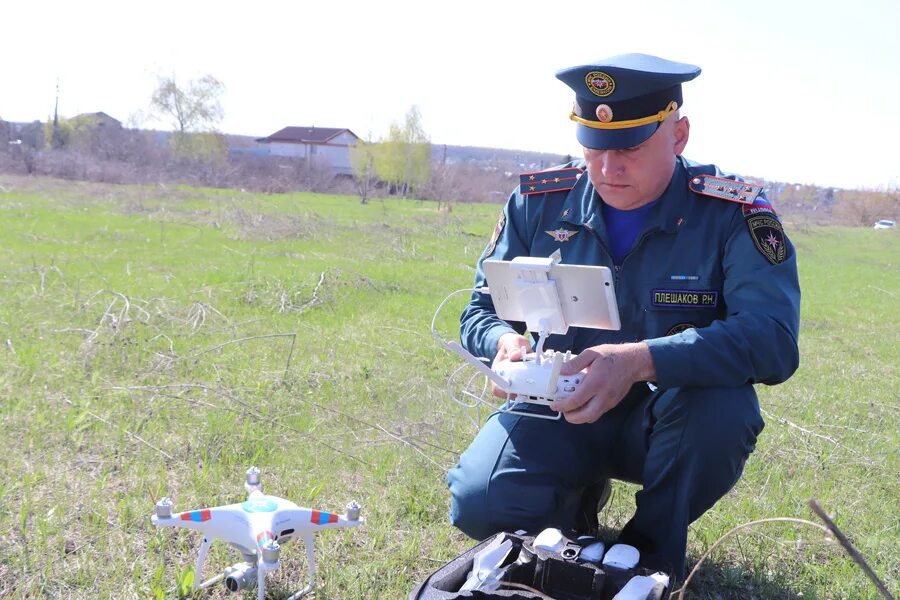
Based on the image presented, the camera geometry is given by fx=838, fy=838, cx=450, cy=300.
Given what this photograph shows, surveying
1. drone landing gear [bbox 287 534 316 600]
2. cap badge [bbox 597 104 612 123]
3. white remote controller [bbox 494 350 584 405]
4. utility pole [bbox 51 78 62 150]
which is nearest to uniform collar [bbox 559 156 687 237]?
cap badge [bbox 597 104 612 123]

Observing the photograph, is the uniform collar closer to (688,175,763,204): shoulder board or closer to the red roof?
(688,175,763,204): shoulder board

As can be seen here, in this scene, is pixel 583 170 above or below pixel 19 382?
above

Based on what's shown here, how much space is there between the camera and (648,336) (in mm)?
2504

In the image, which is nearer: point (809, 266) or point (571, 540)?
point (571, 540)

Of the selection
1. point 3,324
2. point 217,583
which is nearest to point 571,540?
point 217,583

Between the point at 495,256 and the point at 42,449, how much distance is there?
1.91 m

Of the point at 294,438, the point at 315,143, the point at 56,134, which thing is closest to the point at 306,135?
the point at 315,143

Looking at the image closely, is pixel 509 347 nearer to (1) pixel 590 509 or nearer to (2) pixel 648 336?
(2) pixel 648 336

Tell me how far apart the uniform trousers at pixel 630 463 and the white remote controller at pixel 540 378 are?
0.31 meters

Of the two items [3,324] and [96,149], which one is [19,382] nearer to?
[3,324]

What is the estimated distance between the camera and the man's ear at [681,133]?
2479 millimetres

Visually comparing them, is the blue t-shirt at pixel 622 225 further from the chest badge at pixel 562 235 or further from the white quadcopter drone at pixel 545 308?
the white quadcopter drone at pixel 545 308

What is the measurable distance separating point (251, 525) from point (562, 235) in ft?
4.18

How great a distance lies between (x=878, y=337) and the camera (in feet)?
26.7
